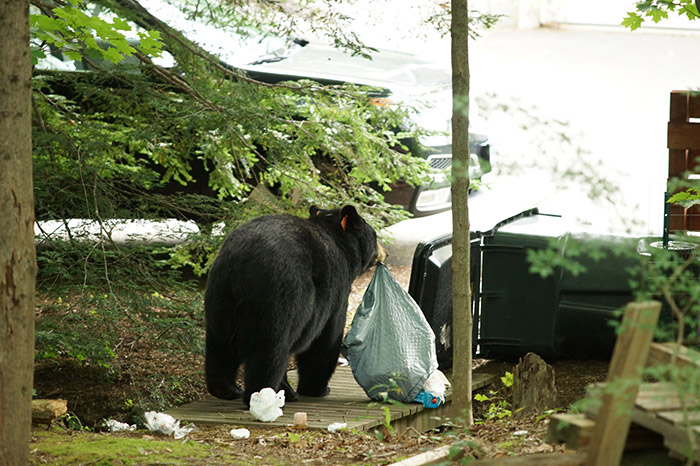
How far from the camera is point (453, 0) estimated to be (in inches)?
156

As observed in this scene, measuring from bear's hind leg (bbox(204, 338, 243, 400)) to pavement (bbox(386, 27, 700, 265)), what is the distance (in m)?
4.29

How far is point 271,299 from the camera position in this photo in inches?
184

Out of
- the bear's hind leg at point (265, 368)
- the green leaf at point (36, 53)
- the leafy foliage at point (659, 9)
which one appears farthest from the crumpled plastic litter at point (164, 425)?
the leafy foliage at point (659, 9)

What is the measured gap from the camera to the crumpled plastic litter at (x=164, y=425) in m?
4.53

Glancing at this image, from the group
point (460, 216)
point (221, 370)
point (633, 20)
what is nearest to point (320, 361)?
point (221, 370)

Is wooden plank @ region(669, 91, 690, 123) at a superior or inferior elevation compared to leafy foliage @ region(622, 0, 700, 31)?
inferior

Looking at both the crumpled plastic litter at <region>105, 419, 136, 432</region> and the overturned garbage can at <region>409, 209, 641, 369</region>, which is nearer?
the crumpled plastic litter at <region>105, 419, 136, 432</region>

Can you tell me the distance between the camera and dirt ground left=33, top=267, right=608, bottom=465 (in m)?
3.84

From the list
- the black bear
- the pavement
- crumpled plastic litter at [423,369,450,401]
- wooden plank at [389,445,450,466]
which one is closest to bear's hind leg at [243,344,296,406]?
the black bear

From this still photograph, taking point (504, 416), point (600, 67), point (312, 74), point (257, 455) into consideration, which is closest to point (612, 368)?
point (257, 455)

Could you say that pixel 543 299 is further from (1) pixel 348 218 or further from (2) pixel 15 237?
(2) pixel 15 237

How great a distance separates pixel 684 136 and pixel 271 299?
2.68m

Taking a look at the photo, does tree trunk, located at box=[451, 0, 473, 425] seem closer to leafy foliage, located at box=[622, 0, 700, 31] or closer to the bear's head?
leafy foliage, located at box=[622, 0, 700, 31]

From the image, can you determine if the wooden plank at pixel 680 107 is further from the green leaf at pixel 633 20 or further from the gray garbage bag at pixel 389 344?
the gray garbage bag at pixel 389 344
